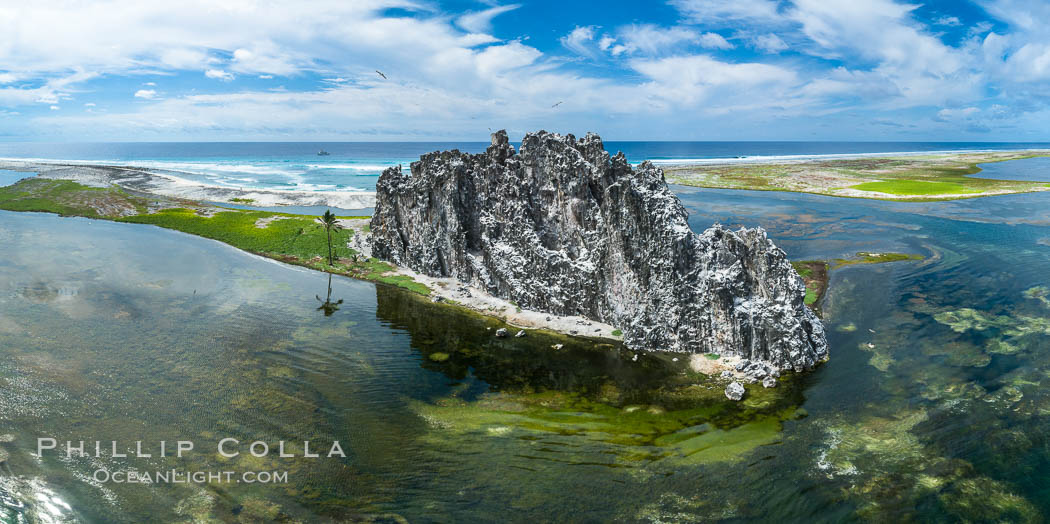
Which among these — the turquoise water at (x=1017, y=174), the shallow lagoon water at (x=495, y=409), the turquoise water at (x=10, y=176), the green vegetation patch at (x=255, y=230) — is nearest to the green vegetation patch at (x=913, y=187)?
the turquoise water at (x=1017, y=174)

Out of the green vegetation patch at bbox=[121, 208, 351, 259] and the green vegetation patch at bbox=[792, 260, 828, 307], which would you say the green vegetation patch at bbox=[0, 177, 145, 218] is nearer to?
the green vegetation patch at bbox=[121, 208, 351, 259]

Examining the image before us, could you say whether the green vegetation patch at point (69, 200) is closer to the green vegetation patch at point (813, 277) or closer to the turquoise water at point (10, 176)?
the turquoise water at point (10, 176)

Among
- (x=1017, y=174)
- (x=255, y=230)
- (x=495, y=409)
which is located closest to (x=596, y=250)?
(x=495, y=409)

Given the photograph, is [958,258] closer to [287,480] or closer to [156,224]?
[287,480]

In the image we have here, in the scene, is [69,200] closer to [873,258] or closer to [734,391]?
[734,391]

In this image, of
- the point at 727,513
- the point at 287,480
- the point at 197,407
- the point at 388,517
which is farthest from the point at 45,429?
the point at 727,513

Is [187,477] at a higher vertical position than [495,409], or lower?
lower

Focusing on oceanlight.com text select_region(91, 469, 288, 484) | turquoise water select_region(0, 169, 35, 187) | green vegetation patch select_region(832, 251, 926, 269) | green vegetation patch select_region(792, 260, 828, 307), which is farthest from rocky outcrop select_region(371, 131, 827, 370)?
turquoise water select_region(0, 169, 35, 187)
